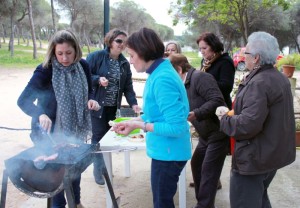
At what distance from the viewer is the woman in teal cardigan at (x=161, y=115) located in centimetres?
161

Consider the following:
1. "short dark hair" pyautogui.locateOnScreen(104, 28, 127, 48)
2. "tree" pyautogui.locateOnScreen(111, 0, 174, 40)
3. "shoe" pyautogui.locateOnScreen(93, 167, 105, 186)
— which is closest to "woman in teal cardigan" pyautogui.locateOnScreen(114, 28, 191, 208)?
"short dark hair" pyautogui.locateOnScreen(104, 28, 127, 48)

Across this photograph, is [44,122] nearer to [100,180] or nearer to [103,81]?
[103,81]

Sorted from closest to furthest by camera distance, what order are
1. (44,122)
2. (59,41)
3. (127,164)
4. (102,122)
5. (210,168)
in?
1. (44,122)
2. (59,41)
3. (210,168)
4. (102,122)
5. (127,164)

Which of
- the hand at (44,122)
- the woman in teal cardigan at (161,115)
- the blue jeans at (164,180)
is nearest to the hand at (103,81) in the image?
the hand at (44,122)

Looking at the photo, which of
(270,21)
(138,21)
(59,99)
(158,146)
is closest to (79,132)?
(59,99)

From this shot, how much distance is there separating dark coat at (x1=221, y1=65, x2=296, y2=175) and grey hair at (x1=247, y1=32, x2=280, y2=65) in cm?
5

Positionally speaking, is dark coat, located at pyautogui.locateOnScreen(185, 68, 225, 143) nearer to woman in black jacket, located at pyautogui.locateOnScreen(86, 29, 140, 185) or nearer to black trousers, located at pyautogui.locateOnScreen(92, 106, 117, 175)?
woman in black jacket, located at pyautogui.locateOnScreen(86, 29, 140, 185)

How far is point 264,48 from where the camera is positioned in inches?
72.9

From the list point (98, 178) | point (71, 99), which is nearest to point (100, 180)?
point (98, 178)

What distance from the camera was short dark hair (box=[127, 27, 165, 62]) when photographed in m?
1.66

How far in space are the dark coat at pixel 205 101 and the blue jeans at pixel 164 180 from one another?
0.70 meters

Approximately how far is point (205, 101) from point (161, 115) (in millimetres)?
835

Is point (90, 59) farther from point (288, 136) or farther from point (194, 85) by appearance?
point (288, 136)

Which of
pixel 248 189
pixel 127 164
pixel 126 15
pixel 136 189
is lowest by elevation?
pixel 136 189
